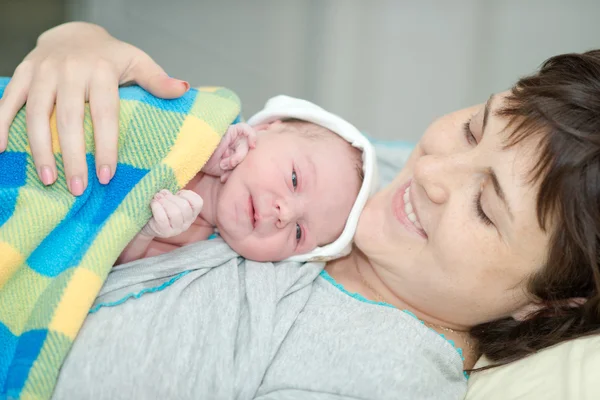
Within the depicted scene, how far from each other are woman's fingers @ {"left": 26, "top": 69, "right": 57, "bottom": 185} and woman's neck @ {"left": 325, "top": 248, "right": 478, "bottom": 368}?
26.3 inches

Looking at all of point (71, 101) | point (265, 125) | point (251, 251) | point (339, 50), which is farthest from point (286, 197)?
point (339, 50)

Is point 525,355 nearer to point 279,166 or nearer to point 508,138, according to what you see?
point 508,138

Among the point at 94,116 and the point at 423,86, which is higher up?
the point at 94,116

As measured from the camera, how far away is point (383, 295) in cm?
134

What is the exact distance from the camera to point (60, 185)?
1125mm

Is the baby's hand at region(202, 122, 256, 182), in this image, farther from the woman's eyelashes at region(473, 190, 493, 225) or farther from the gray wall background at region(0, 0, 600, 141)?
the gray wall background at region(0, 0, 600, 141)

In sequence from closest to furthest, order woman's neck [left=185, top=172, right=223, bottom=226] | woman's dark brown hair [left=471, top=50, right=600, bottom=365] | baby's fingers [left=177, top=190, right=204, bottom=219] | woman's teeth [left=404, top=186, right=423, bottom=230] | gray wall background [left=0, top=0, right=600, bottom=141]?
woman's dark brown hair [left=471, top=50, right=600, bottom=365] < baby's fingers [left=177, top=190, right=204, bottom=219] < woman's teeth [left=404, top=186, right=423, bottom=230] < woman's neck [left=185, top=172, right=223, bottom=226] < gray wall background [left=0, top=0, right=600, bottom=141]

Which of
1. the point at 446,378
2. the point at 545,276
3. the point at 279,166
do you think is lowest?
the point at 446,378

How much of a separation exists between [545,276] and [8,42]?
1.82 metres

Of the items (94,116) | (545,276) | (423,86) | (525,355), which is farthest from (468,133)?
(423,86)

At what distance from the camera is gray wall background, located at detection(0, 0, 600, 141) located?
228cm

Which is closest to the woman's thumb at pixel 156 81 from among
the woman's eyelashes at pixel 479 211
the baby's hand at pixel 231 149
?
the baby's hand at pixel 231 149

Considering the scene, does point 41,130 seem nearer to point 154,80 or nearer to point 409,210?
point 154,80

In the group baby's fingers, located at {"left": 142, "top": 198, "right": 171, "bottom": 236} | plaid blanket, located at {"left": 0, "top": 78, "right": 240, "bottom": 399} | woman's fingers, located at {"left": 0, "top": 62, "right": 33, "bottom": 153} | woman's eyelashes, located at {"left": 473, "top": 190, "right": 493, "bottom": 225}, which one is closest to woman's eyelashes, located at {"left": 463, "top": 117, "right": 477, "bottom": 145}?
woman's eyelashes, located at {"left": 473, "top": 190, "right": 493, "bottom": 225}
